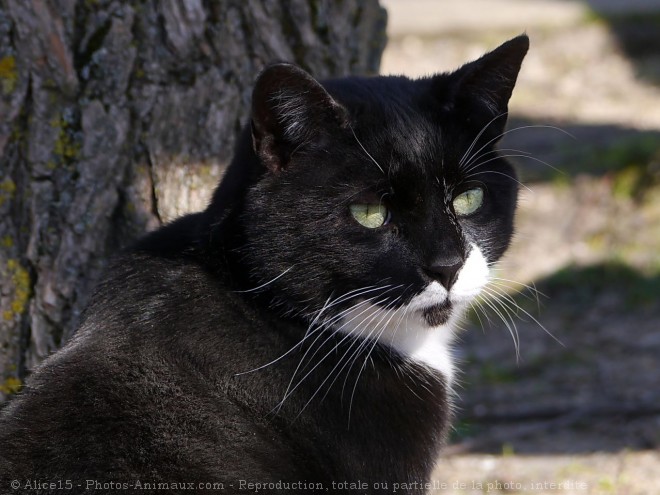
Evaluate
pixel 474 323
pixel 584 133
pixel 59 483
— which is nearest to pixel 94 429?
pixel 59 483

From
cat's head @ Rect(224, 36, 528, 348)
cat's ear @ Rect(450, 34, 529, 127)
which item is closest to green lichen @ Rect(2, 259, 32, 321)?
cat's head @ Rect(224, 36, 528, 348)

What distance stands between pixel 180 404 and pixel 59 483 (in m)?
0.31

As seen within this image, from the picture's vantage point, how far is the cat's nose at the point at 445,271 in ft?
6.91

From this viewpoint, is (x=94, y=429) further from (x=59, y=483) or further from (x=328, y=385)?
(x=328, y=385)

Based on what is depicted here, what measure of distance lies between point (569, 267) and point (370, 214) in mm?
3178

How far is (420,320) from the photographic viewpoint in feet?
7.51

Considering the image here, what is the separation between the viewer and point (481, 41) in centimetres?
802

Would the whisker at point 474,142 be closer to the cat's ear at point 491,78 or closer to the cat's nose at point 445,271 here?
the cat's ear at point 491,78

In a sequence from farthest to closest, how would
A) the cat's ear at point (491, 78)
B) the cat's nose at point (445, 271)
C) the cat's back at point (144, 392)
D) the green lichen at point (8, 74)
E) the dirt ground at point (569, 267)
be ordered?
the dirt ground at point (569, 267), the green lichen at point (8, 74), the cat's ear at point (491, 78), the cat's nose at point (445, 271), the cat's back at point (144, 392)

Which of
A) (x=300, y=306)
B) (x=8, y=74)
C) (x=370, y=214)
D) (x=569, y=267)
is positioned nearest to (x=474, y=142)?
(x=370, y=214)

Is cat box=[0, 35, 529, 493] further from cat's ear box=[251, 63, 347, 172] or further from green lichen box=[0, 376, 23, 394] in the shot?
green lichen box=[0, 376, 23, 394]

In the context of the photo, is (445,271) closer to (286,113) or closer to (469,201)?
(469,201)

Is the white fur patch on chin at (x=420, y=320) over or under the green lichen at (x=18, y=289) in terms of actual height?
under

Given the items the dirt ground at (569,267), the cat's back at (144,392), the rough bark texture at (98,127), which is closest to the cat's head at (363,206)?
the cat's back at (144,392)
